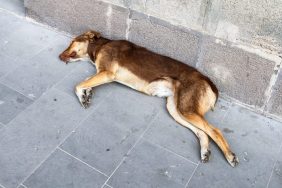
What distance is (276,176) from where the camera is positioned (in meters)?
3.64

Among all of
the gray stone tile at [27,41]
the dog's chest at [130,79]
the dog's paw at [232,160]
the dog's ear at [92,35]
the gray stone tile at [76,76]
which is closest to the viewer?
the dog's paw at [232,160]

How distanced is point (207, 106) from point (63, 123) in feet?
5.08

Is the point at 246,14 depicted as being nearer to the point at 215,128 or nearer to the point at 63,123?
the point at 215,128

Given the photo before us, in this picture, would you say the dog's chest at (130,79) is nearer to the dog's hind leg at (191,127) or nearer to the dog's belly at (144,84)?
the dog's belly at (144,84)

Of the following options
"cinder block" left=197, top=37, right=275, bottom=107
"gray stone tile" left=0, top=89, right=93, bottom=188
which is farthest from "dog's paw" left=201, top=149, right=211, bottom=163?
"gray stone tile" left=0, top=89, right=93, bottom=188

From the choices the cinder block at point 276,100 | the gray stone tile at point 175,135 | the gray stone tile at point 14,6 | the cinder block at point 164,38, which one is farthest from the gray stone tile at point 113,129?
the gray stone tile at point 14,6

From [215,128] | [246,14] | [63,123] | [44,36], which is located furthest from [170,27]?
[44,36]

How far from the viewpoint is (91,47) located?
15.1ft

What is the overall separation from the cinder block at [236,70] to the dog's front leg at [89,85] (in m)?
1.09

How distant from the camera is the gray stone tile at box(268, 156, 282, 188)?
357 cm

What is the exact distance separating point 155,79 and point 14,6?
2866 millimetres

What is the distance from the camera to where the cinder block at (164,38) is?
14.1 feet

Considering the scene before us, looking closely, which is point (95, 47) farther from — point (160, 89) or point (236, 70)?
point (236, 70)

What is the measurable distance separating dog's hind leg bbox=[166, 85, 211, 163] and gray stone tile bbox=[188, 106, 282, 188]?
90 mm
